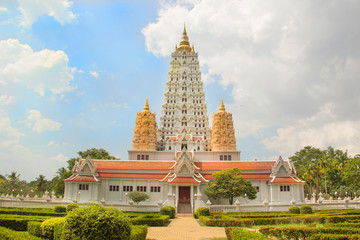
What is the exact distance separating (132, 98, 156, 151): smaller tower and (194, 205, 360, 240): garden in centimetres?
4220

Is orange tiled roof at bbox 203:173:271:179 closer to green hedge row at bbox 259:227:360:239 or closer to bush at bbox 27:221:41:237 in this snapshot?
green hedge row at bbox 259:227:360:239

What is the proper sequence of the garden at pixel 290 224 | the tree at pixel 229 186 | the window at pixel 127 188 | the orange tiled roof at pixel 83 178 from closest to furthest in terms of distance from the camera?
the garden at pixel 290 224
the tree at pixel 229 186
the orange tiled roof at pixel 83 178
the window at pixel 127 188

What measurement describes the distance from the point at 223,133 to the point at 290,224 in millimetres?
48065

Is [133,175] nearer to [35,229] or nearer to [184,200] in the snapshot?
[184,200]

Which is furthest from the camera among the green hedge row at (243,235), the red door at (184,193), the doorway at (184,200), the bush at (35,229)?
the red door at (184,193)

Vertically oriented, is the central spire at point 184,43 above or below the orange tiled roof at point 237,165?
above

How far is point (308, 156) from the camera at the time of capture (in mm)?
91312

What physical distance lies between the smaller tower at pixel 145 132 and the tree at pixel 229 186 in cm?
3322

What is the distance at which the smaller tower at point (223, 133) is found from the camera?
234ft

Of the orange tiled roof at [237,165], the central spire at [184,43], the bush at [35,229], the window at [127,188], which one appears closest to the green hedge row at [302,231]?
the bush at [35,229]

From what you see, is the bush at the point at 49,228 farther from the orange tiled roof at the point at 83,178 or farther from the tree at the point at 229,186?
the orange tiled roof at the point at 83,178

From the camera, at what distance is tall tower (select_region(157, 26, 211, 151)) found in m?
76.6

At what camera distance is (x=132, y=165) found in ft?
170

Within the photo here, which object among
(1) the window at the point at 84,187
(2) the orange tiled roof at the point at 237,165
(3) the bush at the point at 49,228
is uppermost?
(2) the orange tiled roof at the point at 237,165
